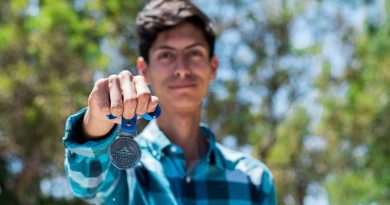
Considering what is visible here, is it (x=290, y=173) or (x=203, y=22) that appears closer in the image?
(x=203, y=22)

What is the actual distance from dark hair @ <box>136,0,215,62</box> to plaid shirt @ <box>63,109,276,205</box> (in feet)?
0.95

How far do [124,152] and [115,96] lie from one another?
118 millimetres

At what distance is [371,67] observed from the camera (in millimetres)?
14578

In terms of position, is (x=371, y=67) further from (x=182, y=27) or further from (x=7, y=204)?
(x=182, y=27)

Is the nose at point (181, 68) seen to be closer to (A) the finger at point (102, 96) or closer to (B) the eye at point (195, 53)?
(B) the eye at point (195, 53)

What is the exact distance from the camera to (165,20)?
231 cm

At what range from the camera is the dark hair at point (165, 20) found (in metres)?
2.32

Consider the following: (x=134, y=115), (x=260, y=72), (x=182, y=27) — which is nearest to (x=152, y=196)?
(x=182, y=27)

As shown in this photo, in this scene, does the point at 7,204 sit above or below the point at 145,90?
below

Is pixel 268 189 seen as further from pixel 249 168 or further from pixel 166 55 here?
pixel 166 55

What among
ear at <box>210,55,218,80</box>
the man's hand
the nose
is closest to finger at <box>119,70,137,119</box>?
the man's hand

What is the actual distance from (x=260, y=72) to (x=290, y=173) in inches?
88.2

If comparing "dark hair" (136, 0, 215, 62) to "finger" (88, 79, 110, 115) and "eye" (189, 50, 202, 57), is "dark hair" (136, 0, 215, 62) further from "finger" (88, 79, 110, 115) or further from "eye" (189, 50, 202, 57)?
"finger" (88, 79, 110, 115)

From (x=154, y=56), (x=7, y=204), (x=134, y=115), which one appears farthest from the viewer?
(x=7, y=204)
